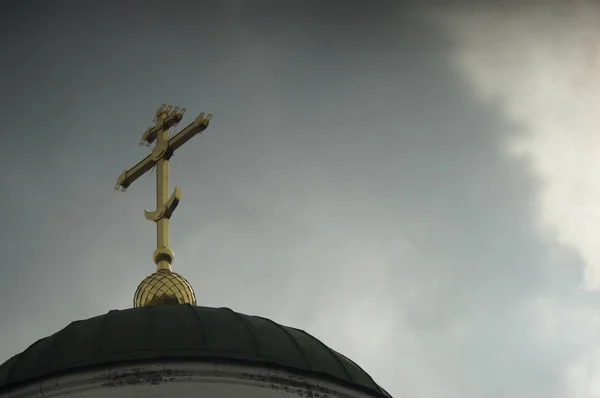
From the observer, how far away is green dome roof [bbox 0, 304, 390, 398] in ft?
44.0

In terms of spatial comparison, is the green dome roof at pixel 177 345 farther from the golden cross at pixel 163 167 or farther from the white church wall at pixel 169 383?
the golden cross at pixel 163 167

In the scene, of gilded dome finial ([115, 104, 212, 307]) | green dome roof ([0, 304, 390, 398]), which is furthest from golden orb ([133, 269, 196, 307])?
green dome roof ([0, 304, 390, 398])

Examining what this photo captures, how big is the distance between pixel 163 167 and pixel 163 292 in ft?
7.05

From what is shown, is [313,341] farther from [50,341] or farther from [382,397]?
[50,341]

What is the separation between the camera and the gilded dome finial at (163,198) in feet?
53.2

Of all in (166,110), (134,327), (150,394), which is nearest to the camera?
(150,394)

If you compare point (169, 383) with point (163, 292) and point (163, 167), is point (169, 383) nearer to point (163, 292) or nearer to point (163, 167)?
point (163, 292)

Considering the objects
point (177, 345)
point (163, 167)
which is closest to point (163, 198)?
point (163, 167)

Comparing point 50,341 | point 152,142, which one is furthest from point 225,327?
point 152,142

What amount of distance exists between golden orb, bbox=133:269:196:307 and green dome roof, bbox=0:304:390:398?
4.67 feet

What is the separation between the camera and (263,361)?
44.4ft

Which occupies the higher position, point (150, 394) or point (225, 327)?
point (225, 327)

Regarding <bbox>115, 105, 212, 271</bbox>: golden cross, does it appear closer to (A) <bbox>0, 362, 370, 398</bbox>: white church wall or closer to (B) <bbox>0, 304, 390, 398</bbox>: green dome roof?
(B) <bbox>0, 304, 390, 398</bbox>: green dome roof

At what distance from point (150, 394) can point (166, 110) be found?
6.18m
